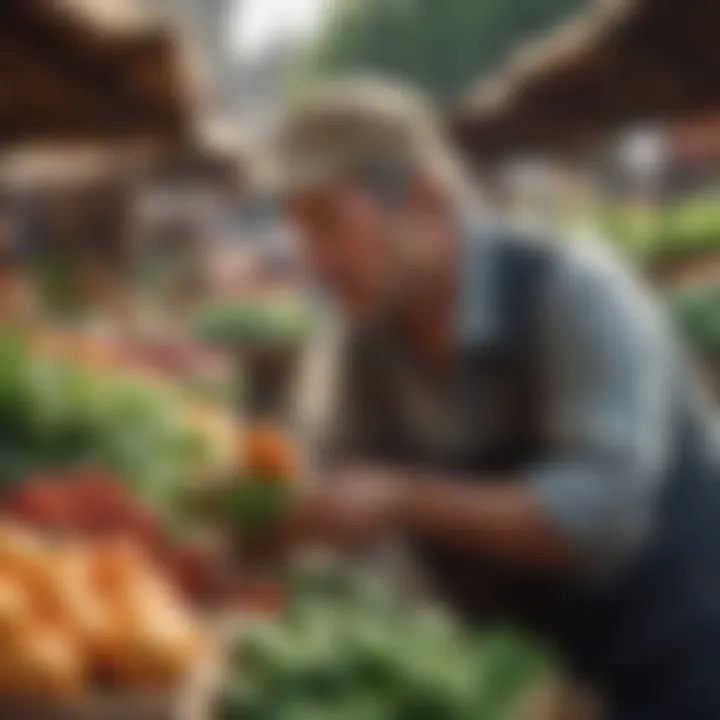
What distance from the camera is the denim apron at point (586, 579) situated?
2.33 ft

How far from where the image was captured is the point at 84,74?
77 cm

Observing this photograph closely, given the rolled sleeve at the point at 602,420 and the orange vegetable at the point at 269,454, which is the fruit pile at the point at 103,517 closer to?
the orange vegetable at the point at 269,454

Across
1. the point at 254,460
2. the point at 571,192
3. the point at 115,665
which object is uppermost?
the point at 571,192

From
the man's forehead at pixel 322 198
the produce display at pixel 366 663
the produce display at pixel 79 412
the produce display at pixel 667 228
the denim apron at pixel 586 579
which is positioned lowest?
the produce display at pixel 366 663

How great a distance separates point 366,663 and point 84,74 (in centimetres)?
33

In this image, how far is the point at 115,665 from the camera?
0.68m

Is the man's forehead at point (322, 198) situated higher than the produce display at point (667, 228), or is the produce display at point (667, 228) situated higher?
the produce display at point (667, 228)

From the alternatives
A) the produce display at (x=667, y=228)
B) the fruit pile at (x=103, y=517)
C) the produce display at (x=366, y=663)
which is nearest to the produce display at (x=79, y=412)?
the fruit pile at (x=103, y=517)

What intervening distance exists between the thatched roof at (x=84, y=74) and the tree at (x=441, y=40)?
80 mm

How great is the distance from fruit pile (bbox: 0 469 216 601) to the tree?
233 mm

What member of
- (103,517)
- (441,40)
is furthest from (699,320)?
(103,517)

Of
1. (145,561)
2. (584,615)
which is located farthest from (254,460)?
(584,615)

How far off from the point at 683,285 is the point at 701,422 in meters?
0.07

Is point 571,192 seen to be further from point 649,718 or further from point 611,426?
point 649,718
